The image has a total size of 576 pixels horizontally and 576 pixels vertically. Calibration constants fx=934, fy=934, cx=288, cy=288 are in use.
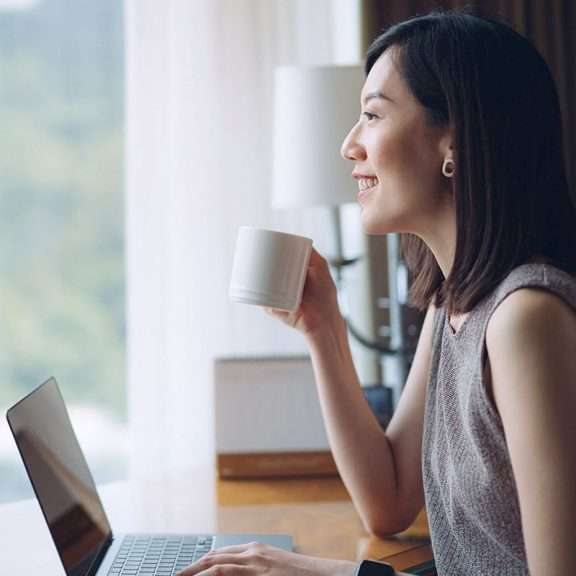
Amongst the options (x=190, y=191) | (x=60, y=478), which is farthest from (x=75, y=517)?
(x=190, y=191)

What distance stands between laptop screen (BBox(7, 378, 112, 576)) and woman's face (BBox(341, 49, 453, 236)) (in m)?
0.49

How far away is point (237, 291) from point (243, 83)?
1.20 metres

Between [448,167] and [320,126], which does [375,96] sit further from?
[320,126]

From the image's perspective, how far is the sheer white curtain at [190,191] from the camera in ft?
7.80

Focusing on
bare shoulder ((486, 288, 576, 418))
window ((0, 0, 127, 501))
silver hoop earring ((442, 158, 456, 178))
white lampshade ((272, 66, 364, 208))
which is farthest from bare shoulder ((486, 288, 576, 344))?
window ((0, 0, 127, 501))

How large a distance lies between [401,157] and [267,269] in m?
0.26

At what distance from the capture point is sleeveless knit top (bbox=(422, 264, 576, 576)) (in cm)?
103

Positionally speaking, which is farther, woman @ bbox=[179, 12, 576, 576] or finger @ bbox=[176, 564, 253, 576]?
finger @ bbox=[176, 564, 253, 576]

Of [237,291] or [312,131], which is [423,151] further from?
[312,131]

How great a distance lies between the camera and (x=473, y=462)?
1076 mm

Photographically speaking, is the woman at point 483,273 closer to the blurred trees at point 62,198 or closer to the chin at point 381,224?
the chin at point 381,224

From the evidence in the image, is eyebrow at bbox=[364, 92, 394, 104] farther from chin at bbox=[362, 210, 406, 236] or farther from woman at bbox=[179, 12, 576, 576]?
chin at bbox=[362, 210, 406, 236]

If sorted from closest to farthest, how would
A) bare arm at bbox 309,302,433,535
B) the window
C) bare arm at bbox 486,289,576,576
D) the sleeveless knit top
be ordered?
bare arm at bbox 486,289,576,576, the sleeveless knit top, bare arm at bbox 309,302,433,535, the window

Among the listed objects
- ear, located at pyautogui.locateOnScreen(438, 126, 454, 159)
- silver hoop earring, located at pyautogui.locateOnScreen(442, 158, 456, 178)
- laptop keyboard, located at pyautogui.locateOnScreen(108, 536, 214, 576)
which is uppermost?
ear, located at pyautogui.locateOnScreen(438, 126, 454, 159)
